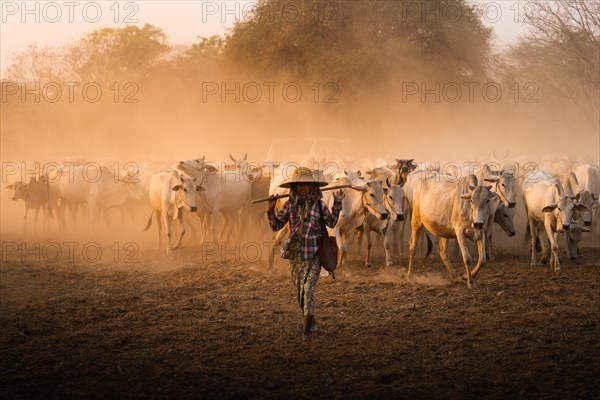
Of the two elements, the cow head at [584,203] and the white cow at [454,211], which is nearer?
the white cow at [454,211]

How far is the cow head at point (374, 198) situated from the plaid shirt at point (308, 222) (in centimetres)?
365

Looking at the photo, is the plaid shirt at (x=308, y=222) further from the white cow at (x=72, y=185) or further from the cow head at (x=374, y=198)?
the white cow at (x=72, y=185)

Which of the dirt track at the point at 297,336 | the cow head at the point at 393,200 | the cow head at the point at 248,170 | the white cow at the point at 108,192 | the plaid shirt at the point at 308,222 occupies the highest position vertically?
the cow head at the point at 248,170

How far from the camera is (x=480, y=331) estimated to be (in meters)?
8.61

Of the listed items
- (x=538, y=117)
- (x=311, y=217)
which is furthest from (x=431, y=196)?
(x=538, y=117)

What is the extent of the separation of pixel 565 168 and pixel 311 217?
11.4m

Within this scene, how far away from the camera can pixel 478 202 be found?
11117 mm

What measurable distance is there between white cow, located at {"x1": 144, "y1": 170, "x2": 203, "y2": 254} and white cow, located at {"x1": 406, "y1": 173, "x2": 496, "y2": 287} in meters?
4.66

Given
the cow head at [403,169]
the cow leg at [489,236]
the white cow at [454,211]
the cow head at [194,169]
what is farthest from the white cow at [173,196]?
the cow leg at [489,236]

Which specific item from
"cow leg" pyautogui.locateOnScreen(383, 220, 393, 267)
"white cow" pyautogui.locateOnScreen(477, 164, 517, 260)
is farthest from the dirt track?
"white cow" pyautogui.locateOnScreen(477, 164, 517, 260)

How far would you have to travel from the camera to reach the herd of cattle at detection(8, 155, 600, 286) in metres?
11.9

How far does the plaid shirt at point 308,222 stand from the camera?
8.30 m

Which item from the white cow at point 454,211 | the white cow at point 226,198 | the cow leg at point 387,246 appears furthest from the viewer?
the white cow at point 226,198

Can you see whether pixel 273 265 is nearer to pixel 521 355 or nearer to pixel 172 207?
pixel 172 207
